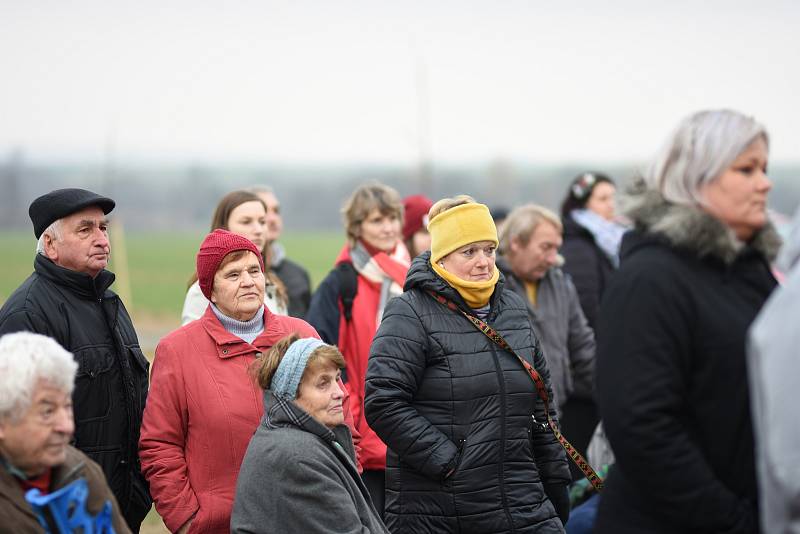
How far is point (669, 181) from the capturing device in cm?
300

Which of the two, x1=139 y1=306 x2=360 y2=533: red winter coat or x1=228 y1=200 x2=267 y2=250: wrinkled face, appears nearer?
x1=139 y1=306 x2=360 y2=533: red winter coat

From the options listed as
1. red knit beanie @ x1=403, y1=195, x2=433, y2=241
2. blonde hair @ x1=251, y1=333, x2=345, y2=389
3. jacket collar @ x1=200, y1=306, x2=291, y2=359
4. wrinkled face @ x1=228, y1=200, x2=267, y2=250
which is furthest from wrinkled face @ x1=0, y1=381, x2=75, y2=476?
red knit beanie @ x1=403, y1=195, x2=433, y2=241

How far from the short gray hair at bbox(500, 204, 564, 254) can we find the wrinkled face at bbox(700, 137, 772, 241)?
339 cm

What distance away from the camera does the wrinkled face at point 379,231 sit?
6.15 metres

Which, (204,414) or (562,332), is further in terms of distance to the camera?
(562,332)

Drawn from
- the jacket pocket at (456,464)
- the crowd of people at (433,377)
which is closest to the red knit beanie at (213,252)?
the crowd of people at (433,377)

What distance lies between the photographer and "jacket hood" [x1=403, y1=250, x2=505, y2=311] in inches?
170

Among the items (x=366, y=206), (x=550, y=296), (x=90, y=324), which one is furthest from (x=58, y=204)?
(x=550, y=296)

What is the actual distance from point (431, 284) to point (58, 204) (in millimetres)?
1682

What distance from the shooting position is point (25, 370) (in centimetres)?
304

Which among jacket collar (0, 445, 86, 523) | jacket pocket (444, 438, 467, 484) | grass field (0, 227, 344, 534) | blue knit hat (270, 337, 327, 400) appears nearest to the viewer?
jacket collar (0, 445, 86, 523)

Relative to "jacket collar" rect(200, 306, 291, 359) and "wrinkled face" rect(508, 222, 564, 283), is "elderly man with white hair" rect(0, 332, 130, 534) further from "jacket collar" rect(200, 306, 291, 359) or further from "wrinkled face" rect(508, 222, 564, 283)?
"wrinkled face" rect(508, 222, 564, 283)

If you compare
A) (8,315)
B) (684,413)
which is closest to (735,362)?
(684,413)

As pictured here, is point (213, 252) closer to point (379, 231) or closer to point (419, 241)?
point (379, 231)
